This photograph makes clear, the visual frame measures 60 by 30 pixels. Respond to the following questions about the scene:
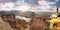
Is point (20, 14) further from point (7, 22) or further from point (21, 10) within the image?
point (7, 22)

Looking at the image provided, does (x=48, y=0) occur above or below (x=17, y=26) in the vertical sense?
above

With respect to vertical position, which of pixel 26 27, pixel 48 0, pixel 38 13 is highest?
pixel 48 0

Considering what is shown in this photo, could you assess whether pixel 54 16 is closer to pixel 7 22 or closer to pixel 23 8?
pixel 23 8

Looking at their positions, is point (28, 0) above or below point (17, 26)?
above

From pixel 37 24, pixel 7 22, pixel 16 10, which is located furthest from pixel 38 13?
pixel 7 22

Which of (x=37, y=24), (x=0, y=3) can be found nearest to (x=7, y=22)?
(x=0, y=3)

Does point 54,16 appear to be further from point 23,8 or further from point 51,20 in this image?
point 23,8

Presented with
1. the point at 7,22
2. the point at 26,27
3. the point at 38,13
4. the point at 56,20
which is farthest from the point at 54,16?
the point at 7,22

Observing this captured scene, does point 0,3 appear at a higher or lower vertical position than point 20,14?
higher
